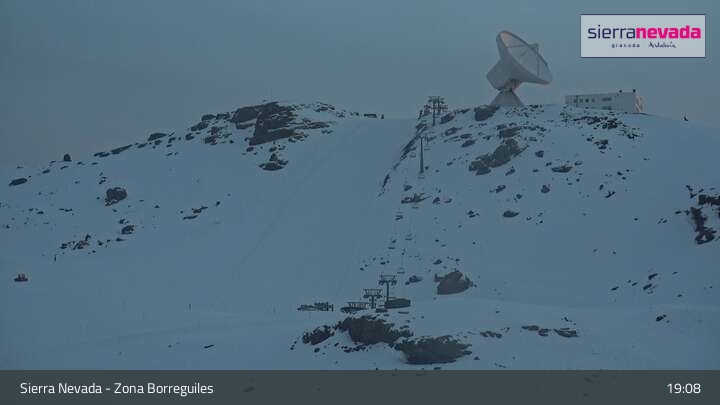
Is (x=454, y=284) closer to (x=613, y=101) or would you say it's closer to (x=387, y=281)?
(x=387, y=281)

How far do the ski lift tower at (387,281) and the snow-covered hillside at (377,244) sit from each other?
2.34 feet

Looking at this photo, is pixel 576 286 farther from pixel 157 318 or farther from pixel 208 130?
pixel 208 130

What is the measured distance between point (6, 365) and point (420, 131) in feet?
184

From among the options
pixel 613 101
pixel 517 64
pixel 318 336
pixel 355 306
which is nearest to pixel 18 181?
pixel 517 64

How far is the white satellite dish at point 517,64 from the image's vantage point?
75.1 metres

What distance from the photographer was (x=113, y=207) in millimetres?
69938

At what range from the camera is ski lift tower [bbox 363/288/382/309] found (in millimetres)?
40747

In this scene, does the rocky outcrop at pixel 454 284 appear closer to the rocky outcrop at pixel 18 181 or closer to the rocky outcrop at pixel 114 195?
the rocky outcrop at pixel 114 195

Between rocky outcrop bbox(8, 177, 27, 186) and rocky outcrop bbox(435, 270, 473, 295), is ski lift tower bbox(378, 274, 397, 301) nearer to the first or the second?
rocky outcrop bbox(435, 270, 473, 295)

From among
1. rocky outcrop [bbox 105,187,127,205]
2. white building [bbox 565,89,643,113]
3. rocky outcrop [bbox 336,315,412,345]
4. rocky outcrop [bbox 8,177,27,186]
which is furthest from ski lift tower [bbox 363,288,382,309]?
white building [bbox 565,89,643,113]

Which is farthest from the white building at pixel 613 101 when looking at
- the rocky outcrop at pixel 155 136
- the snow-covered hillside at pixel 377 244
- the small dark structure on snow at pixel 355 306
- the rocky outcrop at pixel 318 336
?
the rocky outcrop at pixel 318 336

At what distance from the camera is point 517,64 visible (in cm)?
7475

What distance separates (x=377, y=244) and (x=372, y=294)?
1041cm
